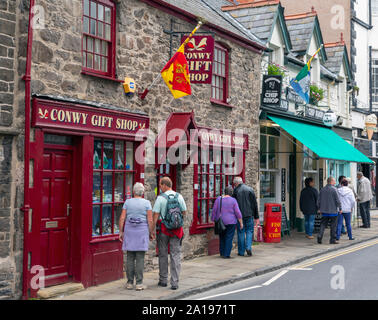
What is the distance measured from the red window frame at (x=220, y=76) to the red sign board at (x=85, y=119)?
353cm

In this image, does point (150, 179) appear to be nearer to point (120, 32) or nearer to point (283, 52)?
point (120, 32)

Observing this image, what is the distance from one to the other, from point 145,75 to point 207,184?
379 centimetres

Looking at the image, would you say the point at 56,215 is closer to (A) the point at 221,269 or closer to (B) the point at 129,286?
(B) the point at 129,286

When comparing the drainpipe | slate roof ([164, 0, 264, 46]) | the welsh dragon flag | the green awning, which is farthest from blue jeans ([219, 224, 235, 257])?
the welsh dragon flag

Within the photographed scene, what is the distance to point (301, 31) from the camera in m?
21.5

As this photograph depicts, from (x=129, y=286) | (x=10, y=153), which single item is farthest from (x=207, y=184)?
(x=10, y=153)

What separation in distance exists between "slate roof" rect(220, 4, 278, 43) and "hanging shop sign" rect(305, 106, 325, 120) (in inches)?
157

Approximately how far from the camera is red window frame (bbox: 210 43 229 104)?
46.8 ft

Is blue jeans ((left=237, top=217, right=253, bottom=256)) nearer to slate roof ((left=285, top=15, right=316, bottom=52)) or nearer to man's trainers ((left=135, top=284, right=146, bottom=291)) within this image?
man's trainers ((left=135, top=284, right=146, bottom=291))

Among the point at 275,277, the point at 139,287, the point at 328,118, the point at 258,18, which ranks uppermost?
the point at 258,18

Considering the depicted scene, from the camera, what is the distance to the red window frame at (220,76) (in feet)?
46.8

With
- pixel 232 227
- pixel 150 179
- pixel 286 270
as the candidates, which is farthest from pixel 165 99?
pixel 286 270

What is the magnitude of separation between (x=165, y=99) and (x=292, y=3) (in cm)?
1718

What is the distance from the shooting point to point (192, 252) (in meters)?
13.0
